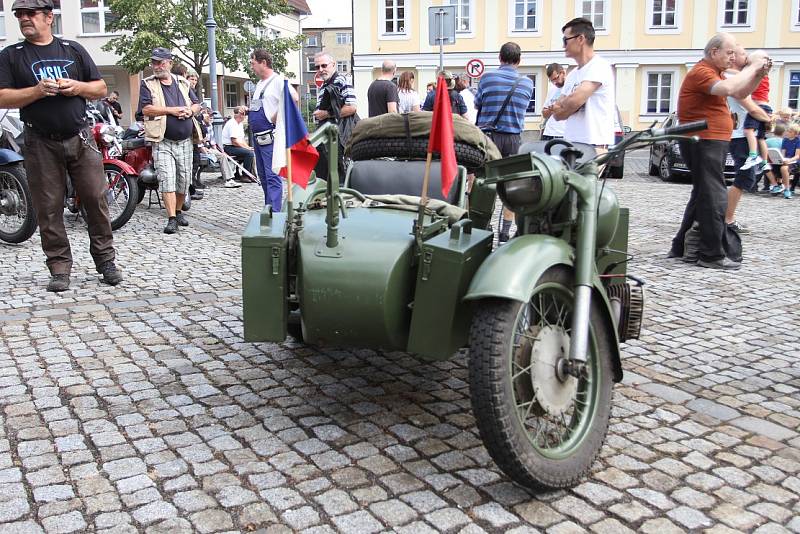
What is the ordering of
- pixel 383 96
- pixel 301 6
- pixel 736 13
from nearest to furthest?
pixel 383 96, pixel 736 13, pixel 301 6

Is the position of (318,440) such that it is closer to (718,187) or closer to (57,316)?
(57,316)

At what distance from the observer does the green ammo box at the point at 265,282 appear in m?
3.39

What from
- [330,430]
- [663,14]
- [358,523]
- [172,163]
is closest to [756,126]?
[172,163]

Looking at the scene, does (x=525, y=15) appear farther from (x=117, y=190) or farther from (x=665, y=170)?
(x=117, y=190)

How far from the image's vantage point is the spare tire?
15.3ft

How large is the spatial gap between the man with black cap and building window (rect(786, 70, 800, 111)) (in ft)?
121

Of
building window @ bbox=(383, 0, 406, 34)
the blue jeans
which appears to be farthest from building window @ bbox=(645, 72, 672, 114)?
the blue jeans

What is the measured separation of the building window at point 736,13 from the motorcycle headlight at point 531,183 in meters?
37.5

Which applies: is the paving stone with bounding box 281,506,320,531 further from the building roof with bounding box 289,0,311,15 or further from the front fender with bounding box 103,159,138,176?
the building roof with bounding box 289,0,311,15

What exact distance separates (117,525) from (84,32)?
3944cm

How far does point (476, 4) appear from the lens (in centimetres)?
3800

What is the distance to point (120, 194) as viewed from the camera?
29.1 feet

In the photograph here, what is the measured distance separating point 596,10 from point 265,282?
37.2 metres

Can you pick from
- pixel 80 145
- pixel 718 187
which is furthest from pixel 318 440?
pixel 718 187
